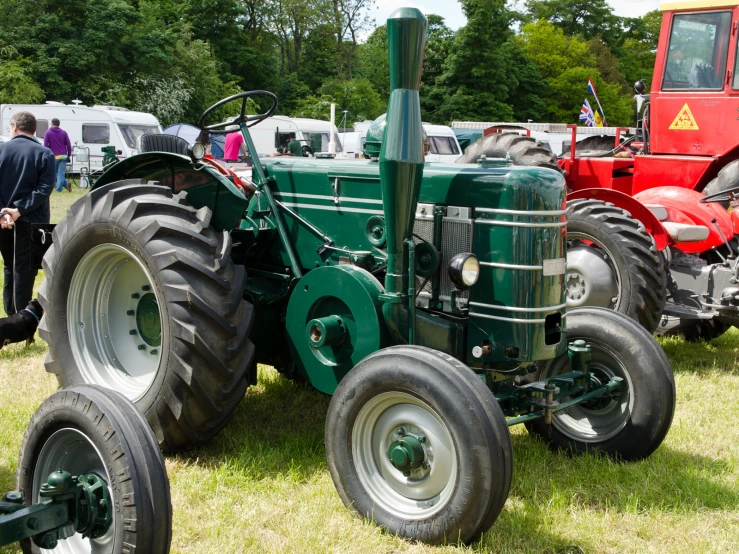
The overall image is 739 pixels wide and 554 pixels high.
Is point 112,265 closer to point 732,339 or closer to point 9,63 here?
point 732,339

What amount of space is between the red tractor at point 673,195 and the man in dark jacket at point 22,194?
4209mm

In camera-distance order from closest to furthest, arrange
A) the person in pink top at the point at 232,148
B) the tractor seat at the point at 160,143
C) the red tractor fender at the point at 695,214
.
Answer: the tractor seat at the point at 160,143 → the red tractor fender at the point at 695,214 → the person in pink top at the point at 232,148

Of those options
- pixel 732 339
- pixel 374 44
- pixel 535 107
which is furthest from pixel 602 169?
pixel 374 44

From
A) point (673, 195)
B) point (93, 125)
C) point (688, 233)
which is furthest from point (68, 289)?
point (93, 125)

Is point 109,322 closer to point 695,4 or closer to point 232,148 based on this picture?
point 695,4

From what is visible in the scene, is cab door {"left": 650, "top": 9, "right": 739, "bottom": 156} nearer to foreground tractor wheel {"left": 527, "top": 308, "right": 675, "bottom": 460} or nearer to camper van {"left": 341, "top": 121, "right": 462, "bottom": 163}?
foreground tractor wheel {"left": 527, "top": 308, "right": 675, "bottom": 460}

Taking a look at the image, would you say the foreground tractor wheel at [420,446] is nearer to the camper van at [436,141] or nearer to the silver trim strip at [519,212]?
the silver trim strip at [519,212]

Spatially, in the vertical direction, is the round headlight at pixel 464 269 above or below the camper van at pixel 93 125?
below

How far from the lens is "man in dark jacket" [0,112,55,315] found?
20.8 ft

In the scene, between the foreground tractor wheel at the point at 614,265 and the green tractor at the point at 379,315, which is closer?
the green tractor at the point at 379,315

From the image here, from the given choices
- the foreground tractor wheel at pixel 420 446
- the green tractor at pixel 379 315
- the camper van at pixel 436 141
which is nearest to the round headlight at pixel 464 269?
the green tractor at pixel 379 315

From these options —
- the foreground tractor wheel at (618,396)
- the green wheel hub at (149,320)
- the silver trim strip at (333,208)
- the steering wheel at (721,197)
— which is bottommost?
the foreground tractor wheel at (618,396)

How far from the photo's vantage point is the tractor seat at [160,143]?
5625 mm

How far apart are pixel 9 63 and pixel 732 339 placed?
2727 centimetres
